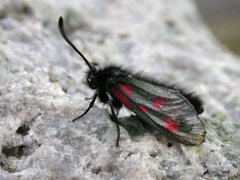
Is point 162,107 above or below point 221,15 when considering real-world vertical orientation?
above

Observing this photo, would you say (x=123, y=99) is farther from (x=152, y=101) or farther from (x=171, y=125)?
(x=171, y=125)

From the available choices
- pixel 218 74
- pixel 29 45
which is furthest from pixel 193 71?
pixel 29 45

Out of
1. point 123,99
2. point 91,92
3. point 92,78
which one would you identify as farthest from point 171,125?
point 91,92

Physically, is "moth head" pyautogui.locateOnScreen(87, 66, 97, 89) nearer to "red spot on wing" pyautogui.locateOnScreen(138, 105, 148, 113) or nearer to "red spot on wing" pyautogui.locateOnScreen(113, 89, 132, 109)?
"red spot on wing" pyautogui.locateOnScreen(113, 89, 132, 109)

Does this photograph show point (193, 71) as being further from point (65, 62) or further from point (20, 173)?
point (20, 173)

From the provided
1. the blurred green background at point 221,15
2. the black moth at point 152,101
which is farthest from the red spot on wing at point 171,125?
the blurred green background at point 221,15

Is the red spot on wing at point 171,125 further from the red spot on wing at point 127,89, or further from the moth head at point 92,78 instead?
the moth head at point 92,78

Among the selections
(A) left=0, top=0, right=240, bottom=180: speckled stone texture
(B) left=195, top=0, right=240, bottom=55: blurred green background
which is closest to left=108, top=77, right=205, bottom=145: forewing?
(A) left=0, top=0, right=240, bottom=180: speckled stone texture

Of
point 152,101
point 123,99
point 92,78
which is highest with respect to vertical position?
point 152,101
